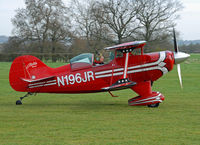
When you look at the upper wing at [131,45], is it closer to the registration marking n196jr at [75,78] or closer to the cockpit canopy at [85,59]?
the cockpit canopy at [85,59]

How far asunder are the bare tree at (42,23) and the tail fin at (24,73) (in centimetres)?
3418

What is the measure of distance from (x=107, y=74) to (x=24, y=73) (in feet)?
10.9

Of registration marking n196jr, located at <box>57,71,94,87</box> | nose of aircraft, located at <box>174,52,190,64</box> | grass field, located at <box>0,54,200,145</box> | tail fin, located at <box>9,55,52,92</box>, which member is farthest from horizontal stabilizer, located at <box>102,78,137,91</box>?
tail fin, located at <box>9,55,52,92</box>

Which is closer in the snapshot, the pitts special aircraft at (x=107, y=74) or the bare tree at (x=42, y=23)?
the pitts special aircraft at (x=107, y=74)

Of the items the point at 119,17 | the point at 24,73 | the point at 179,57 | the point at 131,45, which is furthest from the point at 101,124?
the point at 119,17

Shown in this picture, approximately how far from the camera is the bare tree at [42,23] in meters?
46.3

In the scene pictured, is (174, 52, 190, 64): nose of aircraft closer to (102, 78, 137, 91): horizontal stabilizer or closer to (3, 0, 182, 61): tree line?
(102, 78, 137, 91): horizontal stabilizer

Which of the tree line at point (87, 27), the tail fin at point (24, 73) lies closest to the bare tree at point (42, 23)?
the tree line at point (87, 27)

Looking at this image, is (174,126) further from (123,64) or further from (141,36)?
(141,36)

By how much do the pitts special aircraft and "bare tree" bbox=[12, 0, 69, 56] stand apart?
113ft

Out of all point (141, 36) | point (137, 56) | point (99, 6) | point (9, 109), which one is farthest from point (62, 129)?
point (99, 6)

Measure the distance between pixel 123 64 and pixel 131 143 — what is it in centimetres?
490

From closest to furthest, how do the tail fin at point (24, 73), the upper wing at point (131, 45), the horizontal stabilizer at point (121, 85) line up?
the horizontal stabilizer at point (121, 85)
the upper wing at point (131, 45)
the tail fin at point (24, 73)

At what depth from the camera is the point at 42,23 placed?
4738 cm
